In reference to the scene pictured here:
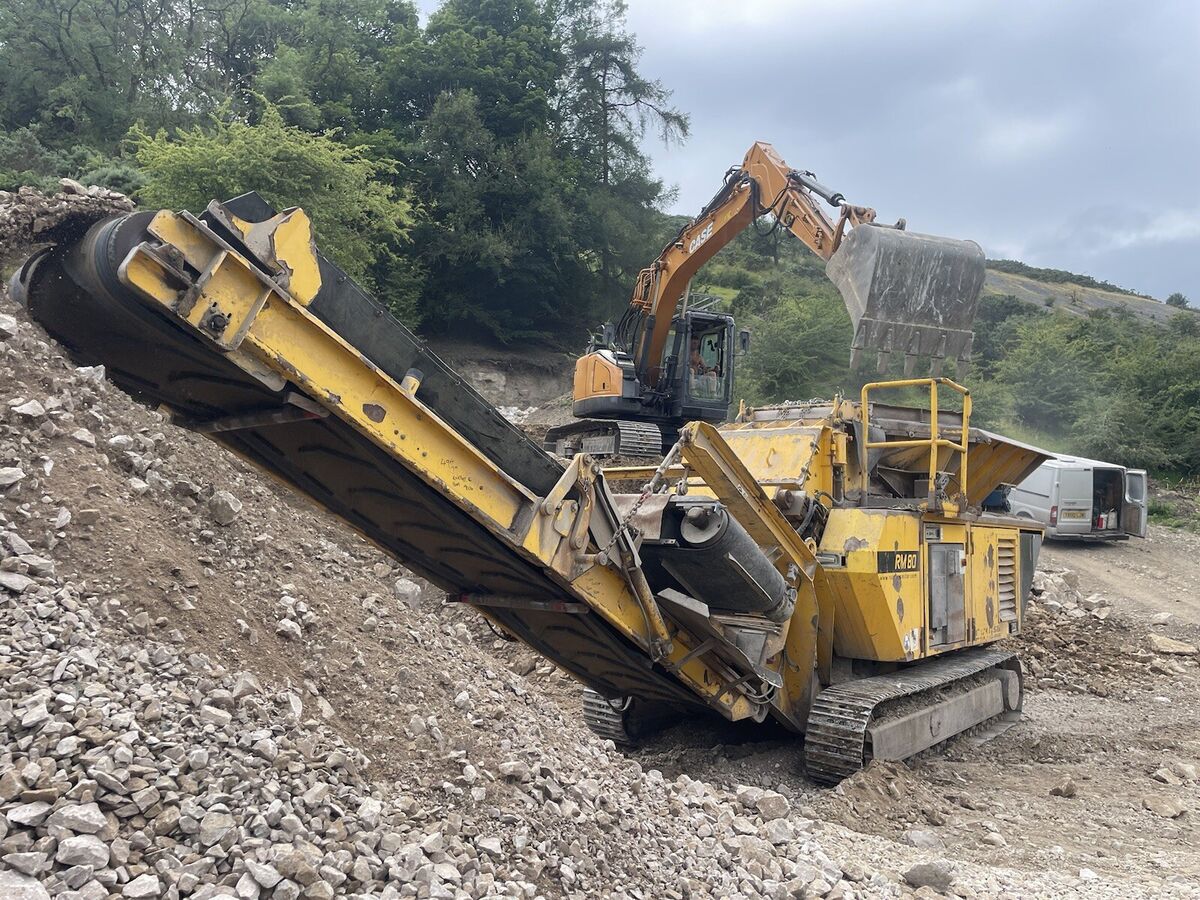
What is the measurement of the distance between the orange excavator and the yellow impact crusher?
78 centimetres

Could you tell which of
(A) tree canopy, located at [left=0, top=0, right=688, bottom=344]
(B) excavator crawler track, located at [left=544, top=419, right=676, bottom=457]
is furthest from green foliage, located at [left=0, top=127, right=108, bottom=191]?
(B) excavator crawler track, located at [left=544, top=419, right=676, bottom=457]

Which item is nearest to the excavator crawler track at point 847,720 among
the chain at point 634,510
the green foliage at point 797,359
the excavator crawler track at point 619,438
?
the chain at point 634,510

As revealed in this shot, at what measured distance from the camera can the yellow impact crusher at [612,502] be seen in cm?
344

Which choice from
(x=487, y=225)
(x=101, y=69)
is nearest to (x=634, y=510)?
(x=487, y=225)

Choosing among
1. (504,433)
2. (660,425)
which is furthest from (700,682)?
(660,425)

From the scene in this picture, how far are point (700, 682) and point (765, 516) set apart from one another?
3.55 feet

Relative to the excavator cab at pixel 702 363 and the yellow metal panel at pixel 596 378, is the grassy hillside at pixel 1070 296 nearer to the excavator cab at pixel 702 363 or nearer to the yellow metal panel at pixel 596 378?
the excavator cab at pixel 702 363

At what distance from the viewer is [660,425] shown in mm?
13891

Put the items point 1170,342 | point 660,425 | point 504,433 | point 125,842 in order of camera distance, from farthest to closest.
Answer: point 1170,342 < point 660,425 < point 504,433 < point 125,842

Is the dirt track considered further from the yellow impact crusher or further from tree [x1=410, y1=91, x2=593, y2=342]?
tree [x1=410, y1=91, x2=593, y2=342]

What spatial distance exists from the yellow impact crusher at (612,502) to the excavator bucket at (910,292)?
1.93 feet

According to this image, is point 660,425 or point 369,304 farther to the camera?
point 660,425

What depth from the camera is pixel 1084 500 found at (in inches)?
717

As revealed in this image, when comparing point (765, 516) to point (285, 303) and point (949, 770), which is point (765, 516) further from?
point (285, 303)
